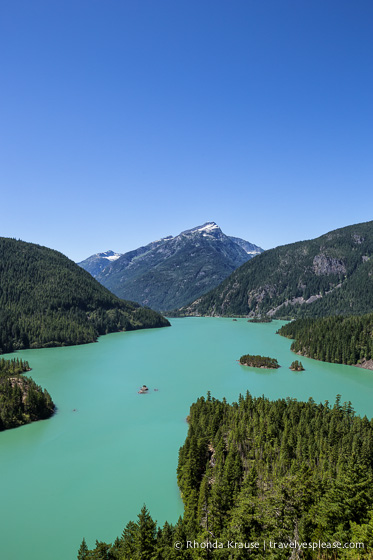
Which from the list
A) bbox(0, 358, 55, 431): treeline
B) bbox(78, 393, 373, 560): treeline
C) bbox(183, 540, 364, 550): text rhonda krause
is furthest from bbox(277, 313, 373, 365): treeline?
bbox(183, 540, 364, 550): text rhonda krause

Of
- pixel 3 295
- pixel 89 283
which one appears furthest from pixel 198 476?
pixel 89 283

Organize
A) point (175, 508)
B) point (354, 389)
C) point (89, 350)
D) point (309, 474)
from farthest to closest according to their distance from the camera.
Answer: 1. point (89, 350)
2. point (354, 389)
3. point (175, 508)
4. point (309, 474)

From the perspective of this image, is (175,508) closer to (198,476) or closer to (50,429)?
(198,476)

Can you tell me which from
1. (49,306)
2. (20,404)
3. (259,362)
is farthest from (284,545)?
(49,306)

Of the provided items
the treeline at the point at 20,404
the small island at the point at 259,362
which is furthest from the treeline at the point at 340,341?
the treeline at the point at 20,404

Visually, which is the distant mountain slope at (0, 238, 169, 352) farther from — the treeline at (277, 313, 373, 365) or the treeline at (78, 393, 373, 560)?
the treeline at (78, 393, 373, 560)
